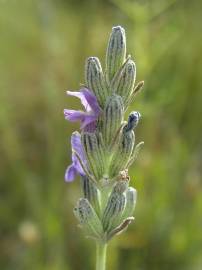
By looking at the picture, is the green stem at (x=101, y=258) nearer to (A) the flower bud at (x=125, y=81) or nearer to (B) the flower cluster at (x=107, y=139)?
(B) the flower cluster at (x=107, y=139)

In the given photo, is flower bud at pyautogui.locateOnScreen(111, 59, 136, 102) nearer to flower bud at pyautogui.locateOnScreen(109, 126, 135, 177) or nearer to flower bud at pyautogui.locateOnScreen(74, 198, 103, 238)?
flower bud at pyautogui.locateOnScreen(109, 126, 135, 177)

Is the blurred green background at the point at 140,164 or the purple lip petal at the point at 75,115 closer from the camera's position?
the purple lip petal at the point at 75,115

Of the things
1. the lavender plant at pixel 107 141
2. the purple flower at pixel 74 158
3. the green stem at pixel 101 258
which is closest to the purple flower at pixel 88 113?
the lavender plant at pixel 107 141

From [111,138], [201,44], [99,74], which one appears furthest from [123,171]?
[201,44]

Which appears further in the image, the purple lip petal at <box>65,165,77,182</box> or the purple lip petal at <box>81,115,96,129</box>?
the purple lip petal at <box>65,165,77,182</box>

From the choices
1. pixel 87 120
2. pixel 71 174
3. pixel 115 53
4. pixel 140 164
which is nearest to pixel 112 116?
pixel 87 120

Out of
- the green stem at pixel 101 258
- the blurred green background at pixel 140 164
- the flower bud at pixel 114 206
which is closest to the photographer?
the green stem at pixel 101 258

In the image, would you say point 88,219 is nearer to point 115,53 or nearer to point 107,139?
point 107,139

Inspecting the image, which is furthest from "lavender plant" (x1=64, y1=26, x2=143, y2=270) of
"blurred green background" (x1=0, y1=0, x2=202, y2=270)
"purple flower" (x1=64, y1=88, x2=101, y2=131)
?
"blurred green background" (x1=0, y1=0, x2=202, y2=270)
